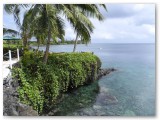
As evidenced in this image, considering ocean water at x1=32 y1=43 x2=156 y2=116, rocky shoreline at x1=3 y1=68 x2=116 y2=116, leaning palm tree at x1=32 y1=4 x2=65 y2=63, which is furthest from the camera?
leaning palm tree at x1=32 y1=4 x2=65 y2=63

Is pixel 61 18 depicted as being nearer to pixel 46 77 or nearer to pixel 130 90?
pixel 46 77

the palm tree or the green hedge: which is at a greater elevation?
the palm tree

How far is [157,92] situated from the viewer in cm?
496

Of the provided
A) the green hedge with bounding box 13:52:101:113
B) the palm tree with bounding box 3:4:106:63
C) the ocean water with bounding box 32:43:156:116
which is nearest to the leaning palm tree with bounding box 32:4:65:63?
the palm tree with bounding box 3:4:106:63

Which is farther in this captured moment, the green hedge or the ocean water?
the green hedge

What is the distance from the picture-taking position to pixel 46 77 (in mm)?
6527

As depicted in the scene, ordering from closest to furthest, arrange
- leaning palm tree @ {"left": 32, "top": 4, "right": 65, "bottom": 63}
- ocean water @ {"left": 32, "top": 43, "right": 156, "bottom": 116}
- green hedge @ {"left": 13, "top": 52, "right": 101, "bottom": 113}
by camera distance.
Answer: ocean water @ {"left": 32, "top": 43, "right": 156, "bottom": 116}
leaning palm tree @ {"left": 32, "top": 4, "right": 65, "bottom": 63}
green hedge @ {"left": 13, "top": 52, "right": 101, "bottom": 113}

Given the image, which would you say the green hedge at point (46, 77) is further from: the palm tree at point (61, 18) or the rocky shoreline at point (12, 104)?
the palm tree at point (61, 18)

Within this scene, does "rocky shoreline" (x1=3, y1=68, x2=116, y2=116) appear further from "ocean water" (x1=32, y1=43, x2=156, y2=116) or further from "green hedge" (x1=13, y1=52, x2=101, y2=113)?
"ocean water" (x1=32, y1=43, x2=156, y2=116)

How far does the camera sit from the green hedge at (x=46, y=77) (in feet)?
19.2

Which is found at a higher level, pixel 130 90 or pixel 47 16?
pixel 47 16

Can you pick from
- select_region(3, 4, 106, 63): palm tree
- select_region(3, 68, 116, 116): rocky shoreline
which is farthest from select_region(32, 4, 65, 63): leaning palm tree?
select_region(3, 68, 116, 116): rocky shoreline

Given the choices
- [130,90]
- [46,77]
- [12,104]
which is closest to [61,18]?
[46,77]

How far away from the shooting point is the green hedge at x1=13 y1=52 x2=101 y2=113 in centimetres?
586
